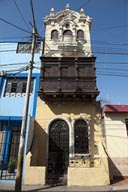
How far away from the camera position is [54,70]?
1553cm

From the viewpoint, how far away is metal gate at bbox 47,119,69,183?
12945 mm

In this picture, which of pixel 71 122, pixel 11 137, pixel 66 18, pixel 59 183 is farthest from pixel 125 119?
pixel 66 18

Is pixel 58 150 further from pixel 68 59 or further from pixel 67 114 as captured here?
pixel 68 59

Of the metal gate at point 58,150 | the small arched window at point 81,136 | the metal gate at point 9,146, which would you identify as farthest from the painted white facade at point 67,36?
the metal gate at point 9,146

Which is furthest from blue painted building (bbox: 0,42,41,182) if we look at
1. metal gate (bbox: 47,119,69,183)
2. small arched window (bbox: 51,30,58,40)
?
metal gate (bbox: 47,119,69,183)

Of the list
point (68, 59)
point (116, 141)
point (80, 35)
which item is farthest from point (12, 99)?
point (80, 35)

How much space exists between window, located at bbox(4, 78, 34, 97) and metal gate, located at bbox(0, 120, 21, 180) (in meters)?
2.59

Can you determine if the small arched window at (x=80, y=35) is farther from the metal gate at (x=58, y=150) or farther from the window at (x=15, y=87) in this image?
the metal gate at (x=58, y=150)

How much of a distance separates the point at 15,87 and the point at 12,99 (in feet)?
4.50

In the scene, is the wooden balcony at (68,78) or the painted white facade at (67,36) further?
the painted white facade at (67,36)

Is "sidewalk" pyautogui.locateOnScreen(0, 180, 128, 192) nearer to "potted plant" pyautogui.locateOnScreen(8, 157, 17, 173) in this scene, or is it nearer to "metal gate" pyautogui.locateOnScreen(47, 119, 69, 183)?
"potted plant" pyautogui.locateOnScreen(8, 157, 17, 173)

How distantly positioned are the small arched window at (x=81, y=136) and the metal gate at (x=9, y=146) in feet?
14.7

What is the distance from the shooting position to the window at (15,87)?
1542 cm

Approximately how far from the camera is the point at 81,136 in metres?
13.9
